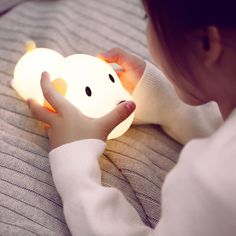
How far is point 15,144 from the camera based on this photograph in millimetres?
758

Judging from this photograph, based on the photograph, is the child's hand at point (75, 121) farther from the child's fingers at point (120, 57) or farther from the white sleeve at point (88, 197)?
the child's fingers at point (120, 57)

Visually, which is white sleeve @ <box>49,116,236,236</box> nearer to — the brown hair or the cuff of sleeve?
the cuff of sleeve

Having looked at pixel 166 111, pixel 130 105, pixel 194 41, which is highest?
pixel 194 41

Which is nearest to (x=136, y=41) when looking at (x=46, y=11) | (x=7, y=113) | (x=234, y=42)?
(x=46, y=11)

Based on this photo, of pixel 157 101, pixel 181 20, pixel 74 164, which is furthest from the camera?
pixel 157 101

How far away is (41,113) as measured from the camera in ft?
2.40

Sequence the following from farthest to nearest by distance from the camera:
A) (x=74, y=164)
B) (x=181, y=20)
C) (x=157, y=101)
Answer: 1. (x=157, y=101)
2. (x=74, y=164)
3. (x=181, y=20)

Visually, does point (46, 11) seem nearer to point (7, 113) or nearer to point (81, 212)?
point (7, 113)

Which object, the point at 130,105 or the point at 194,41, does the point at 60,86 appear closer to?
the point at 130,105

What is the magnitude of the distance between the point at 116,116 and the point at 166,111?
0.19 meters

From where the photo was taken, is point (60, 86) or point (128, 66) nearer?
point (60, 86)

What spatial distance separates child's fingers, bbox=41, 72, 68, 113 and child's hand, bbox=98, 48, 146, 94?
182 mm

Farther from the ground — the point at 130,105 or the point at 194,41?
the point at 194,41

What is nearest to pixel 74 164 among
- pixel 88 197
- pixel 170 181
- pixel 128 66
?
pixel 88 197
